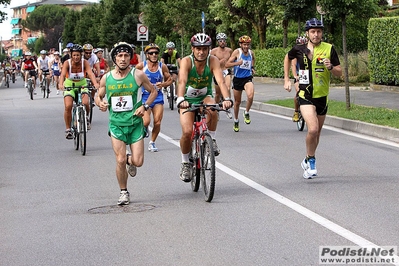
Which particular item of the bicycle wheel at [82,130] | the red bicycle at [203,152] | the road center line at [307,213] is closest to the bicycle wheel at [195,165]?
the red bicycle at [203,152]

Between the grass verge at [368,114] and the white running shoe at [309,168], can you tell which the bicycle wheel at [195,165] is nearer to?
the white running shoe at [309,168]

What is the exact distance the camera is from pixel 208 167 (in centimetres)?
957

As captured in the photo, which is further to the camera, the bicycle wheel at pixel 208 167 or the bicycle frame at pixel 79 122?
the bicycle frame at pixel 79 122

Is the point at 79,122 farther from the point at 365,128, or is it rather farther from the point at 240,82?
the point at 365,128

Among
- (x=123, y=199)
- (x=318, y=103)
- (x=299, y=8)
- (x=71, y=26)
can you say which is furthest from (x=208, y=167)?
(x=71, y=26)

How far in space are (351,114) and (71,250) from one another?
39.6 ft

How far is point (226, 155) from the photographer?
544 inches

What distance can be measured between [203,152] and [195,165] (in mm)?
366

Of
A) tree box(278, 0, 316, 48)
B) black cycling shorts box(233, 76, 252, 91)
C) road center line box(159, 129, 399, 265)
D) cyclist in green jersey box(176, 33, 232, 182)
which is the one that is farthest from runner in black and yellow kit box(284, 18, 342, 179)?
tree box(278, 0, 316, 48)

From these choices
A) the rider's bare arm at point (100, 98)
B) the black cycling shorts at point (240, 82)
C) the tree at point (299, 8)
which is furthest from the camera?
the tree at point (299, 8)

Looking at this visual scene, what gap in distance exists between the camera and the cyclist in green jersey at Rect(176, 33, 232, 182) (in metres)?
9.98

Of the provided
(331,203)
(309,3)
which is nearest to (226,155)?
(331,203)

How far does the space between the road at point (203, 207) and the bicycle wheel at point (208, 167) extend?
0.50ft

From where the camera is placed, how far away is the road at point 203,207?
7316mm
